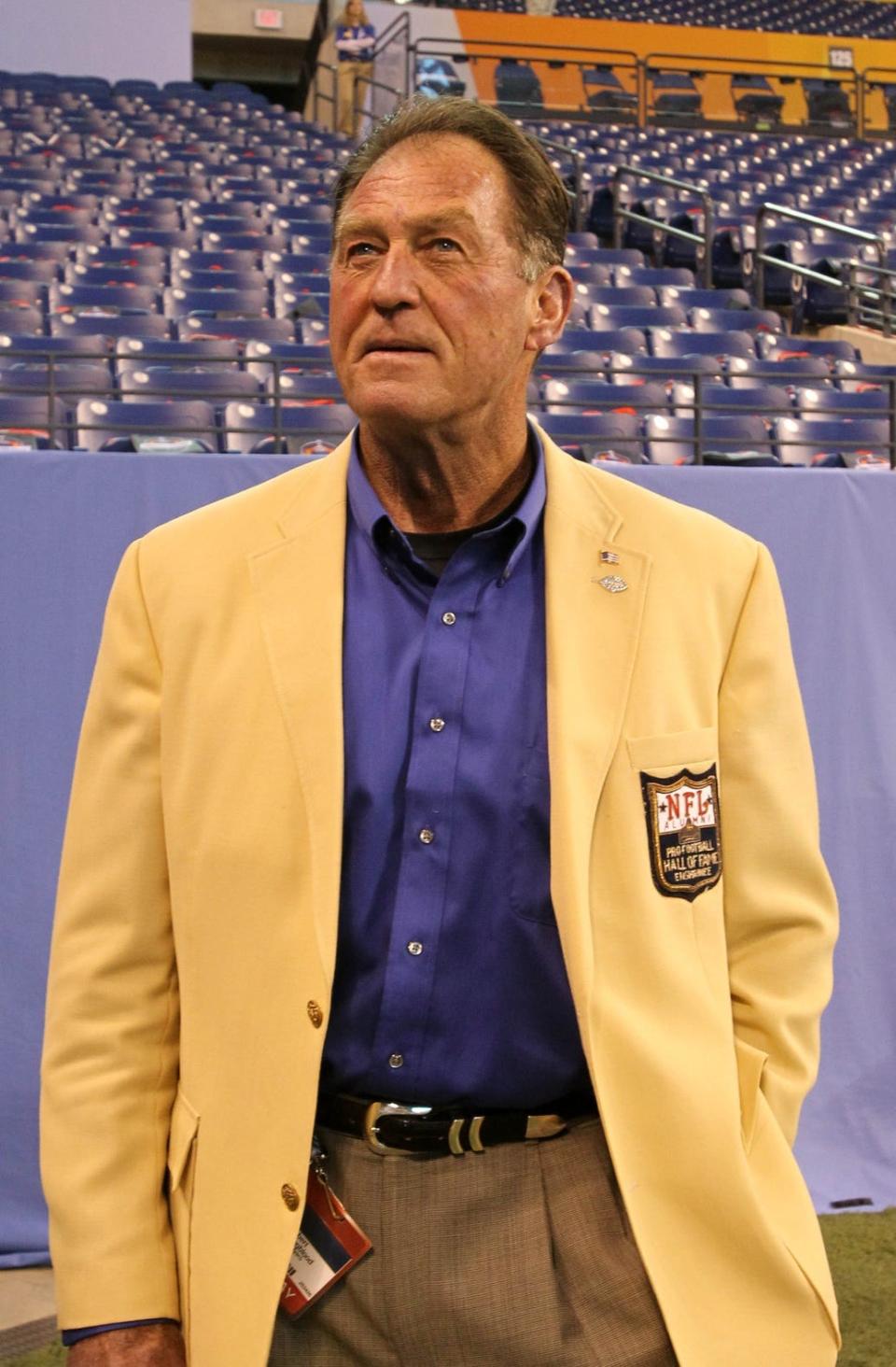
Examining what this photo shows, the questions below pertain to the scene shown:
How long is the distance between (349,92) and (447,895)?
17827 millimetres

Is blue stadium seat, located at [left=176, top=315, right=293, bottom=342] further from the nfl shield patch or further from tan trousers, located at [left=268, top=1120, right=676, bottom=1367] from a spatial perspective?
tan trousers, located at [left=268, top=1120, right=676, bottom=1367]

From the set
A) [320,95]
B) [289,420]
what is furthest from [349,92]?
[289,420]

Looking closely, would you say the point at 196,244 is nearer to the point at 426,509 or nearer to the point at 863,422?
the point at 863,422

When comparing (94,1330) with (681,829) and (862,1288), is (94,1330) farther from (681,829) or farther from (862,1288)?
(862,1288)

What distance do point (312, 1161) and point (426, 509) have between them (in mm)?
691

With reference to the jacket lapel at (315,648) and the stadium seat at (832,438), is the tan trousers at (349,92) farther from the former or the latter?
the jacket lapel at (315,648)

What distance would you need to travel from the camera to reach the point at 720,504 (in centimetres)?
374

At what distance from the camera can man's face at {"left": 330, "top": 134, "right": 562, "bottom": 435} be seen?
1584 millimetres

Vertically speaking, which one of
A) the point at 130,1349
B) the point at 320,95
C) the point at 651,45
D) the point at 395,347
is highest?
the point at 651,45

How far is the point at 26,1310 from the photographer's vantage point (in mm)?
3264

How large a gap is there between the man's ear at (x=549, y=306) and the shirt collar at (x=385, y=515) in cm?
16

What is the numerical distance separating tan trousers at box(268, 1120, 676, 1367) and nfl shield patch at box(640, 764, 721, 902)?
28cm

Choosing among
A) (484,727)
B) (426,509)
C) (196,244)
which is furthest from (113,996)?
(196,244)

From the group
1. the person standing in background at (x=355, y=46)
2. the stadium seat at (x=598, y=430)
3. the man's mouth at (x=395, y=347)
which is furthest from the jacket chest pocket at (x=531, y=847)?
the person standing in background at (x=355, y=46)
